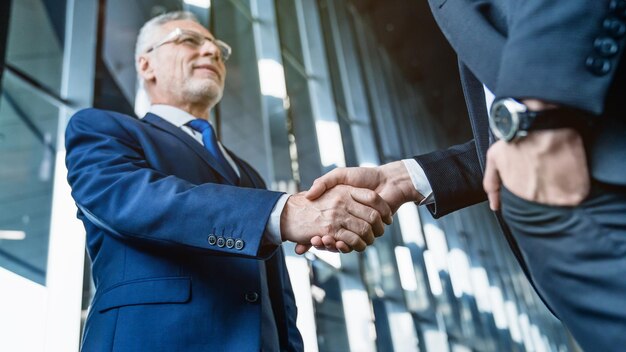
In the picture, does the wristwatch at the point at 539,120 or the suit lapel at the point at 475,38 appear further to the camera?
the suit lapel at the point at 475,38

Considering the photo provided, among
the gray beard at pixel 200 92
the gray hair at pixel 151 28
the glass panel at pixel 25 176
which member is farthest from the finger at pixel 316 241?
the glass panel at pixel 25 176

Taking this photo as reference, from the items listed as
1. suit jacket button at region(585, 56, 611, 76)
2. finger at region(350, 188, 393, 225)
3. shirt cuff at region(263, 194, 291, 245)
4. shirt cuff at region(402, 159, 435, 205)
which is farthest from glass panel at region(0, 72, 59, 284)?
suit jacket button at region(585, 56, 611, 76)

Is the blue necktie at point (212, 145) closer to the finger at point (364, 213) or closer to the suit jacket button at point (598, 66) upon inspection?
the finger at point (364, 213)

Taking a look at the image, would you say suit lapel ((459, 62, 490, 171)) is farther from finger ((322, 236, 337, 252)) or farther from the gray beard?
the gray beard

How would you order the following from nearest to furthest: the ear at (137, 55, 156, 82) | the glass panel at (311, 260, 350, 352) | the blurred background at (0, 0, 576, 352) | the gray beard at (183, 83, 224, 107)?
the gray beard at (183, 83, 224, 107)
the ear at (137, 55, 156, 82)
the blurred background at (0, 0, 576, 352)
the glass panel at (311, 260, 350, 352)

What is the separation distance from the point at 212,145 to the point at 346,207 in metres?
0.64

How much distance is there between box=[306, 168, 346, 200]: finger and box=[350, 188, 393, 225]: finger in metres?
0.08

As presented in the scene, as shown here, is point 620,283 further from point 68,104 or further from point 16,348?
point 68,104

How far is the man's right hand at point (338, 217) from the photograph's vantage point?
146cm

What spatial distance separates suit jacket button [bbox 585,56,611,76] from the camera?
0.73m

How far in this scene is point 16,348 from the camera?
2.41 metres

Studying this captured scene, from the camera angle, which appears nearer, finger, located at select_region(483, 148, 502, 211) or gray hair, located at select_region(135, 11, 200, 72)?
finger, located at select_region(483, 148, 502, 211)

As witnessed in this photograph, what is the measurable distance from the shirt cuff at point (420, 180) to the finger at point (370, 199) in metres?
0.11

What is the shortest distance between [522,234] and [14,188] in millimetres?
3328
